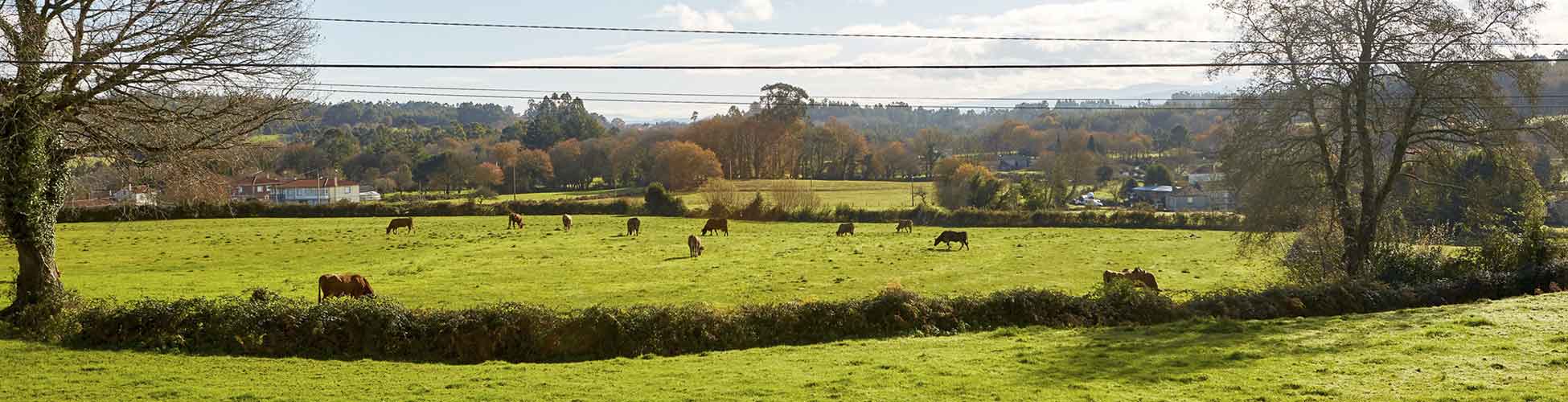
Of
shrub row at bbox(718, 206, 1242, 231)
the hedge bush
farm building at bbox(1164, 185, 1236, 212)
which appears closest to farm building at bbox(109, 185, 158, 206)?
the hedge bush

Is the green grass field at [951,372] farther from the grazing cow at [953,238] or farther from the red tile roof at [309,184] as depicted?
the red tile roof at [309,184]

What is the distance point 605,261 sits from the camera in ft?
106

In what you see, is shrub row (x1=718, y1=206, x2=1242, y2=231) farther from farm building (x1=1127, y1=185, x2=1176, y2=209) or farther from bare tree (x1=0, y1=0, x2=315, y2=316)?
bare tree (x1=0, y1=0, x2=315, y2=316)

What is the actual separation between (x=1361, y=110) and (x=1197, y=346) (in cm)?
1031

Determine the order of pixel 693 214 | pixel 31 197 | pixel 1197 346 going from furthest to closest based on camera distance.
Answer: pixel 693 214, pixel 31 197, pixel 1197 346

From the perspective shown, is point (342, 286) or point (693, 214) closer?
point (342, 286)

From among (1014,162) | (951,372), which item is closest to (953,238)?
(951,372)

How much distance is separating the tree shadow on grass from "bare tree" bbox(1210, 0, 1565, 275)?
4.61 meters

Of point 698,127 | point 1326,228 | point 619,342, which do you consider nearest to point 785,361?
point 619,342

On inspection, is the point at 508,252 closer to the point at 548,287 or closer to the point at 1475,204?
the point at 548,287

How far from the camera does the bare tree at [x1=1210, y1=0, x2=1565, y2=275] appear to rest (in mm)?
22359

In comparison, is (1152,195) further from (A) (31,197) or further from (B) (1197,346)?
(A) (31,197)

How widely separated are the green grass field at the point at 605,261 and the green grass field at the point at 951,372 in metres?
6.49

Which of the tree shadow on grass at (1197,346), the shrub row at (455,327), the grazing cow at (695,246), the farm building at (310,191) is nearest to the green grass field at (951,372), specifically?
the tree shadow on grass at (1197,346)
